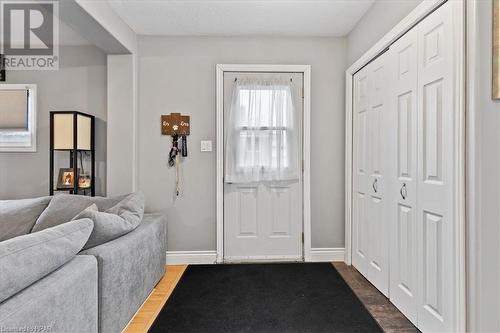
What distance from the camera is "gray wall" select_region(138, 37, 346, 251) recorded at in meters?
3.34

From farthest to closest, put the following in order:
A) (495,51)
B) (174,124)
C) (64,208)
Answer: (174,124), (64,208), (495,51)

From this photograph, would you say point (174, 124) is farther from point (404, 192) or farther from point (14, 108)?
point (404, 192)

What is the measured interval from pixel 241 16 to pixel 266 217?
6.98ft

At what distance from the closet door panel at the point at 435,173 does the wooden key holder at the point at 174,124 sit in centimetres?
230

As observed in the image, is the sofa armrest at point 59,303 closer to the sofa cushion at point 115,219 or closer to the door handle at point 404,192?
the sofa cushion at point 115,219

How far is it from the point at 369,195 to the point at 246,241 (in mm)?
1438

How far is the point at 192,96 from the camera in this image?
132 inches

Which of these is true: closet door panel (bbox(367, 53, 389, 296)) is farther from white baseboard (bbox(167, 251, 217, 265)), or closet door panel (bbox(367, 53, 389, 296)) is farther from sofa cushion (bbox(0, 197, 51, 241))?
sofa cushion (bbox(0, 197, 51, 241))

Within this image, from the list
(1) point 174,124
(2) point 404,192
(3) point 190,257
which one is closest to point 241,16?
(1) point 174,124

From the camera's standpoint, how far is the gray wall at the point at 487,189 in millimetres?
1386

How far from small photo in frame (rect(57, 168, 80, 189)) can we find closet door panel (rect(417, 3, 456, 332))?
3.20m

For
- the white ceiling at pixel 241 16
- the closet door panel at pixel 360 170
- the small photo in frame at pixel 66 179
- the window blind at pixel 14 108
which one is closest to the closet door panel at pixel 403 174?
the closet door panel at pixel 360 170

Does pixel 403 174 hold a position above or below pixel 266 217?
above

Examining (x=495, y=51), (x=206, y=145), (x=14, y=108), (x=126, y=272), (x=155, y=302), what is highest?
(x=14, y=108)
